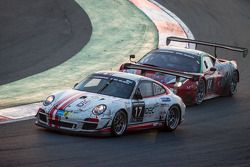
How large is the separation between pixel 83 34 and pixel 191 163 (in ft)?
44.1

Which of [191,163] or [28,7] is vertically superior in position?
[28,7]

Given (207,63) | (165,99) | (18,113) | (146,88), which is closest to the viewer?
(146,88)

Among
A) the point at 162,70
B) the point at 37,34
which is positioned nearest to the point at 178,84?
Result: the point at 162,70

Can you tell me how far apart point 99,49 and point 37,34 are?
210 centimetres

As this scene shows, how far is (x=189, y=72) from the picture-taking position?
2036cm

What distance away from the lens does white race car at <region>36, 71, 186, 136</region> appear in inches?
571

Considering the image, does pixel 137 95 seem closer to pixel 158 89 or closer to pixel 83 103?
pixel 158 89

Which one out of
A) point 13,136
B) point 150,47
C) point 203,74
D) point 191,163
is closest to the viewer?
point 191,163

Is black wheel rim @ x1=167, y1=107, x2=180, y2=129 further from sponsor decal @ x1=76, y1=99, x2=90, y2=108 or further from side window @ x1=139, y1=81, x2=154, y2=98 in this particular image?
sponsor decal @ x1=76, y1=99, x2=90, y2=108

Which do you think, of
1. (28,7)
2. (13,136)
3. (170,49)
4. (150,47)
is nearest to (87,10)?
(28,7)

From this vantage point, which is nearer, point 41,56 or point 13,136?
point 13,136

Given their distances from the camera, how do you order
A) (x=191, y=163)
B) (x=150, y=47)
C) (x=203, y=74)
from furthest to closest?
1. (x=150, y=47)
2. (x=203, y=74)
3. (x=191, y=163)

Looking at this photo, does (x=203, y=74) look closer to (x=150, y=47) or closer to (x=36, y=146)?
(x=150, y=47)

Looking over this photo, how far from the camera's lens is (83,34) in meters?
25.9
